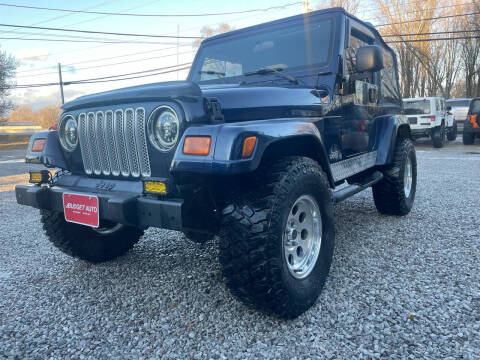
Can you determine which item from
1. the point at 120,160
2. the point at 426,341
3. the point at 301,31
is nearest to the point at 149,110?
the point at 120,160

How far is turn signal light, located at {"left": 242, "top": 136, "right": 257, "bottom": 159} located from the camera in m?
1.88

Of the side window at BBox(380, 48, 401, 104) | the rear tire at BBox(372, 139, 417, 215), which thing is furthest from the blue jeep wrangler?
the side window at BBox(380, 48, 401, 104)

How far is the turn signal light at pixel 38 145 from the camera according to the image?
278cm

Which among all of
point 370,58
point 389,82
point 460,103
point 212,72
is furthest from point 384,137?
point 460,103

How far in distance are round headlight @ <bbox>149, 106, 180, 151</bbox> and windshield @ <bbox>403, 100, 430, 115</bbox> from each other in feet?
44.8

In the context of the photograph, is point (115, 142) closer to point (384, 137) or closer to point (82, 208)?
point (82, 208)

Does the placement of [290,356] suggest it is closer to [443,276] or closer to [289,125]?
[289,125]

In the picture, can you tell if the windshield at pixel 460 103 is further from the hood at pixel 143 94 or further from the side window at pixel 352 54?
the hood at pixel 143 94

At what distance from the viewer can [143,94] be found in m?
2.22

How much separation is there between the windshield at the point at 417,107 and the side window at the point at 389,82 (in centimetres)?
984

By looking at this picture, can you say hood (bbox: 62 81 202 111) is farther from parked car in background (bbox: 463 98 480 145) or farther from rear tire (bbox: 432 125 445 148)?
parked car in background (bbox: 463 98 480 145)

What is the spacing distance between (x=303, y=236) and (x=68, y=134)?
1.85 metres

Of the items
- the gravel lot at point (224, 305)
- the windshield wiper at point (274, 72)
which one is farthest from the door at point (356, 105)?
the gravel lot at point (224, 305)

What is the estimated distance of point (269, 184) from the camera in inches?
82.4
